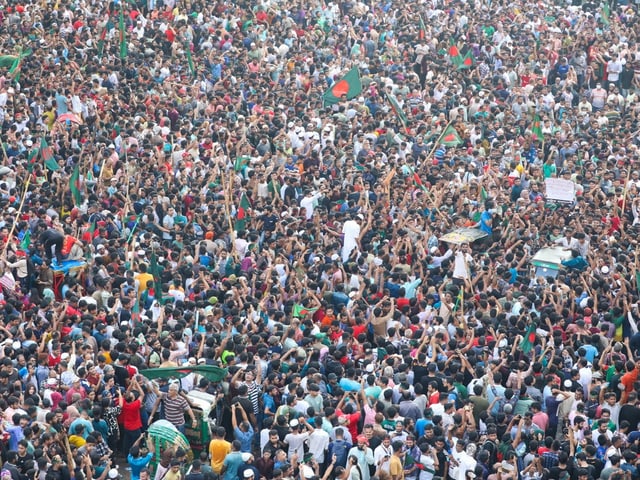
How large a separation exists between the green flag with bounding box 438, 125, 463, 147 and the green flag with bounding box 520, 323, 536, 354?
23.7ft

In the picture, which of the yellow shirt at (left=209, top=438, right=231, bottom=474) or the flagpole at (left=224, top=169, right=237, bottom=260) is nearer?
the yellow shirt at (left=209, top=438, right=231, bottom=474)

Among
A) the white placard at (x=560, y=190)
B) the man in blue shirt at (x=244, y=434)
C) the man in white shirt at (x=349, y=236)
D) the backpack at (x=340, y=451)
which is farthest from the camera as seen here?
→ the white placard at (x=560, y=190)

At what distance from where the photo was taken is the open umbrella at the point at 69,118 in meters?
22.6

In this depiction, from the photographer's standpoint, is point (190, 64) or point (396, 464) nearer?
point (396, 464)

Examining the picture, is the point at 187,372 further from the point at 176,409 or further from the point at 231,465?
the point at 231,465

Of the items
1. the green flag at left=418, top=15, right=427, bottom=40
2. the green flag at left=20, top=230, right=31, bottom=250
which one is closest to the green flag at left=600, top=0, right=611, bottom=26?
the green flag at left=418, top=15, right=427, bottom=40

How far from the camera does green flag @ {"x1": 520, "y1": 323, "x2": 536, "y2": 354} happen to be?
15867 millimetres

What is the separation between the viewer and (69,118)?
893 inches

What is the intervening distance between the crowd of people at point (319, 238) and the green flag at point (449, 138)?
6 cm

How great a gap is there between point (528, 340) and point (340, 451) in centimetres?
342

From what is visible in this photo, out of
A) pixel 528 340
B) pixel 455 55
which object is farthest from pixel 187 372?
pixel 455 55

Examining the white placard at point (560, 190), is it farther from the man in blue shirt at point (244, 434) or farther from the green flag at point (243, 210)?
the man in blue shirt at point (244, 434)

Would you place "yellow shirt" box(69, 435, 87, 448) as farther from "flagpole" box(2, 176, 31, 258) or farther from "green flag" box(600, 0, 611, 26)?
"green flag" box(600, 0, 611, 26)

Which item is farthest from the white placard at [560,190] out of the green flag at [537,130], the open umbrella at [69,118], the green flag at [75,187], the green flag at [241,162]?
the open umbrella at [69,118]
